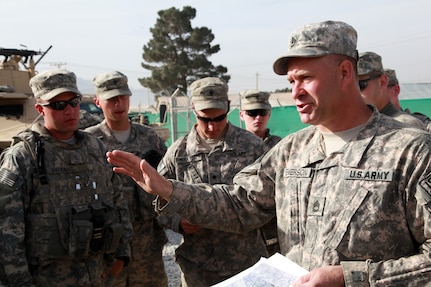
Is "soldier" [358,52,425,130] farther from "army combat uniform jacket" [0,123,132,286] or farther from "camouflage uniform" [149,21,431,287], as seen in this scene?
"army combat uniform jacket" [0,123,132,286]

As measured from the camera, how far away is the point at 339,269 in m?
1.70

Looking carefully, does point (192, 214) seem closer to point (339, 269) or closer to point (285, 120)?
point (339, 269)

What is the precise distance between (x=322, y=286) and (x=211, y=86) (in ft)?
7.00

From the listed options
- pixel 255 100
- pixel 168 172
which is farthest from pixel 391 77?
pixel 168 172

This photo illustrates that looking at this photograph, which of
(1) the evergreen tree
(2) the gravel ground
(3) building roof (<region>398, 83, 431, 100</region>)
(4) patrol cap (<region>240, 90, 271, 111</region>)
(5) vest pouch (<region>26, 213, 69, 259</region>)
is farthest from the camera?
(1) the evergreen tree

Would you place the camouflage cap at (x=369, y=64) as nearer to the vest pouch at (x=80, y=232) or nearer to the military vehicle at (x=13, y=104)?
the vest pouch at (x=80, y=232)

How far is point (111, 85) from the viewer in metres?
4.13

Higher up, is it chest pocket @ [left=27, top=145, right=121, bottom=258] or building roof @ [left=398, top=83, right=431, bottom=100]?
building roof @ [left=398, top=83, right=431, bottom=100]

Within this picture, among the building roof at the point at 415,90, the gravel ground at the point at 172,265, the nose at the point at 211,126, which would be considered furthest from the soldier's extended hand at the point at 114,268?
the building roof at the point at 415,90

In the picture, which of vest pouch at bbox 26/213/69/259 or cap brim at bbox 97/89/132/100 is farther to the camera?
cap brim at bbox 97/89/132/100

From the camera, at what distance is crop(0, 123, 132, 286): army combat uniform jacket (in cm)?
278

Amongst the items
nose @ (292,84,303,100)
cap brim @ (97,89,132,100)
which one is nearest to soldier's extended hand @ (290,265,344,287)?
nose @ (292,84,303,100)

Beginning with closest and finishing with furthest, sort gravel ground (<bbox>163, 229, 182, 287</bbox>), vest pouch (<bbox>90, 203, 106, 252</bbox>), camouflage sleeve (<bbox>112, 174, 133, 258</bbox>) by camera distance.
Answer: vest pouch (<bbox>90, 203, 106, 252</bbox>) < camouflage sleeve (<bbox>112, 174, 133, 258</bbox>) < gravel ground (<bbox>163, 229, 182, 287</bbox>)

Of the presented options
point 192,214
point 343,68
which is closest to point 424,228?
point 343,68
